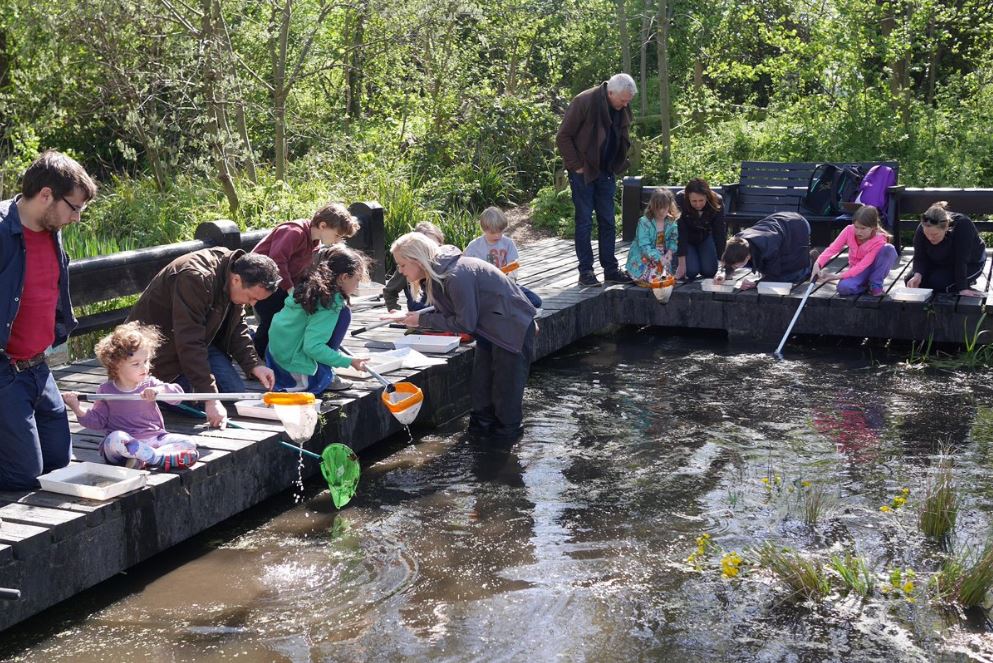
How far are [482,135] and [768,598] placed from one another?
11.3 meters

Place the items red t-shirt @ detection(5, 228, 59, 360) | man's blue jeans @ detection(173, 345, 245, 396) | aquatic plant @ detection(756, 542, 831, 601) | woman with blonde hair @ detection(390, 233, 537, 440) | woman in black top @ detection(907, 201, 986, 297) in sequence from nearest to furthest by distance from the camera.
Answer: aquatic plant @ detection(756, 542, 831, 601), red t-shirt @ detection(5, 228, 59, 360), man's blue jeans @ detection(173, 345, 245, 396), woman with blonde hair @ detection(390, 233, 537, 440), woman in black top @ detection(907, 201, 986, 297)

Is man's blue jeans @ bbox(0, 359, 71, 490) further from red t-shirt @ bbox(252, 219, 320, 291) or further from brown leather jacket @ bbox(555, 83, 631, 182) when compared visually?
brown leather jacket @ bbox(555, 83, 631, 182)

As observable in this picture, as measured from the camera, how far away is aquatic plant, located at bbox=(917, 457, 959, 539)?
5133 millimetres

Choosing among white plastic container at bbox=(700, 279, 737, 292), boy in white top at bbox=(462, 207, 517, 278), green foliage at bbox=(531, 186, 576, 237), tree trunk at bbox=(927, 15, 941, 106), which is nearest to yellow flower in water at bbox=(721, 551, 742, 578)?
boy in white top at bbox=(462, 207, 517, 278)

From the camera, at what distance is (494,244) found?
821 centimetres

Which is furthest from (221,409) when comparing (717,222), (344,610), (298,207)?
(298,207)

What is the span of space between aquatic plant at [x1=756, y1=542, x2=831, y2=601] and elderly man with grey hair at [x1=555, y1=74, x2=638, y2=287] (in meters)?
5.29

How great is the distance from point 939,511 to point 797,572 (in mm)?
938

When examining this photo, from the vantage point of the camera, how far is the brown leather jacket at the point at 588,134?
958cm

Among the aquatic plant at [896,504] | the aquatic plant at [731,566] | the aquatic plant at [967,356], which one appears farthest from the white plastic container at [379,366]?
the aquatic plant at [967,356]

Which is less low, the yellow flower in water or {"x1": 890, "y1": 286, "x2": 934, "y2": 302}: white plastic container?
{"x1": 890, "y1": 286, "x2": 934, "y2": 302}: white plastic container

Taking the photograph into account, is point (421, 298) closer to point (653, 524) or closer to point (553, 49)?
point (653, 524)

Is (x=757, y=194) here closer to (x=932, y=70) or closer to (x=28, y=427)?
(x=932, y=70)

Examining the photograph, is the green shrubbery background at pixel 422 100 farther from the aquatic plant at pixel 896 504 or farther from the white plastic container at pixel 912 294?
the aquatic plant at pixel 896 504
